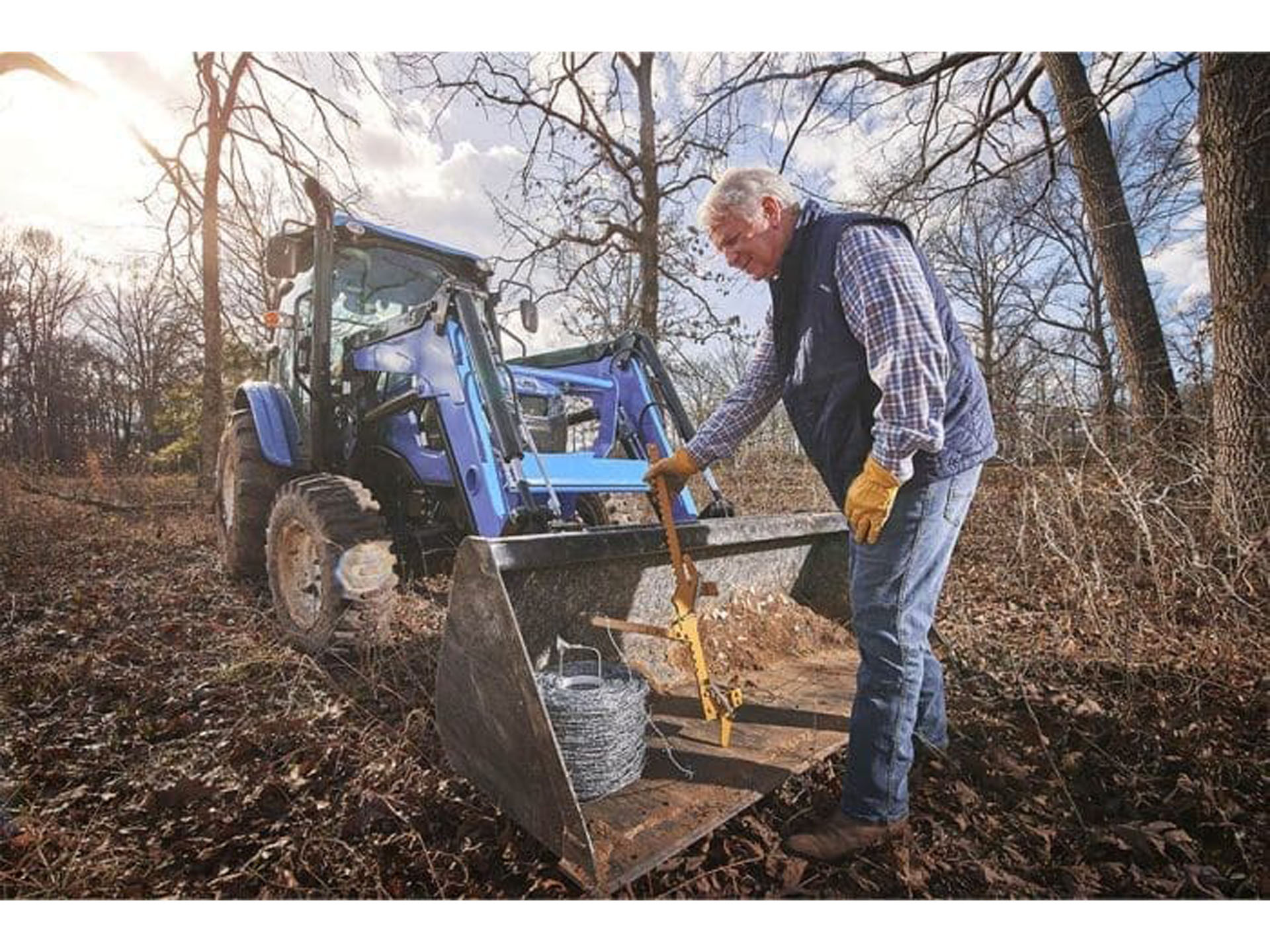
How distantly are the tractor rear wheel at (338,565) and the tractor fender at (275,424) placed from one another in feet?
2.08

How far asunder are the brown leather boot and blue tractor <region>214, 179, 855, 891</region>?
16cm

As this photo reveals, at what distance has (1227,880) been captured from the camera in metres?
1.56

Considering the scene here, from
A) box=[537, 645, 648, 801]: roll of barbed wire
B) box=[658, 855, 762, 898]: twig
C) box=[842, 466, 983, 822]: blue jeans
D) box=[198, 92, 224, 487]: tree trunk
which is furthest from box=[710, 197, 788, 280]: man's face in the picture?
box=[198, 92, 224, 487]: tree trunk

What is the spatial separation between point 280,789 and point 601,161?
365 cm

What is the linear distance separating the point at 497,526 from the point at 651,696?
85cm

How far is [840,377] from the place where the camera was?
5.45 ft

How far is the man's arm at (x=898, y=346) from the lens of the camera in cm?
148

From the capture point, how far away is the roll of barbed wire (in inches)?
68.3

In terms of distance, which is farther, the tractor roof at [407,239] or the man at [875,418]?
the tractor roof at [407,239]

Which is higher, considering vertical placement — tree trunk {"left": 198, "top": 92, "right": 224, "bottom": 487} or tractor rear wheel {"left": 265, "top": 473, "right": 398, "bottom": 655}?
tree trunk {"left": 198, "top": 92, "right": 224, "bottom": 487}

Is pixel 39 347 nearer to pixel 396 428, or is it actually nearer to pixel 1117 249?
pixel 396 428

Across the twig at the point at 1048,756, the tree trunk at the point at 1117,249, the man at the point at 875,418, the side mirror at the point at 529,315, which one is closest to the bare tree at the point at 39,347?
the side mirror at the point at 529,315

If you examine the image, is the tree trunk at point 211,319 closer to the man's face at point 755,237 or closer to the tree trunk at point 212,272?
the tree trunk at point 212,272

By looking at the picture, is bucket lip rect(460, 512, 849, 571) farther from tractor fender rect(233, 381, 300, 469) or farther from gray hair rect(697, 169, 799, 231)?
tractor fender rect(233, 381, 300, 469)
